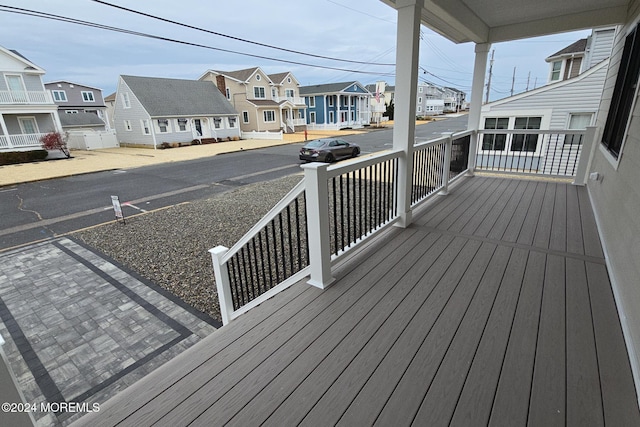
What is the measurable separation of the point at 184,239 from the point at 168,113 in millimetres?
17152

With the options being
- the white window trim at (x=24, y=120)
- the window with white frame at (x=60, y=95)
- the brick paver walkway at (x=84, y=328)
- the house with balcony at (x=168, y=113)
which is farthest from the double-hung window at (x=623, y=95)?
the window with white frame at (x=60, y=95)

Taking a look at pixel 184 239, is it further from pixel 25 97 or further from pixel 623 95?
pixel 25 97

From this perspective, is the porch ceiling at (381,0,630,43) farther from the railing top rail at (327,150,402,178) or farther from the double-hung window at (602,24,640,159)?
the railing top rail at (327,150,402,178)

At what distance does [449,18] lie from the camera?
12.6 ft

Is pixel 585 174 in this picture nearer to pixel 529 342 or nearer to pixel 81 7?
pixel 529 342

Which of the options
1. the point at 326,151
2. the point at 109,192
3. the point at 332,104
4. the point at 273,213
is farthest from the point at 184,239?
the point at 332,104

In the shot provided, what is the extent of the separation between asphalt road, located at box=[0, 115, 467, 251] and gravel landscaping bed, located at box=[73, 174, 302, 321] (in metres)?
0.93

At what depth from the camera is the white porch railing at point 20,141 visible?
617 inches

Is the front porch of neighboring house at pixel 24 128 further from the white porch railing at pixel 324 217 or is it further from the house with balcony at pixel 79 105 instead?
the white porch railing at pixel 324 217

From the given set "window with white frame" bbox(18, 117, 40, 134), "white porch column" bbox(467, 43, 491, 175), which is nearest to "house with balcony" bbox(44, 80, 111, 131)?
"window with white frame" bbox(18, 117, 40, 134)

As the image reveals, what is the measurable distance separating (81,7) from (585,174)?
12301mm

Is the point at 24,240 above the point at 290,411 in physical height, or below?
below

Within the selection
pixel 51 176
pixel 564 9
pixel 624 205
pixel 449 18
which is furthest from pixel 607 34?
pixel 51 176

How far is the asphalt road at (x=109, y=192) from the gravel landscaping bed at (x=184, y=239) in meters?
0.93
